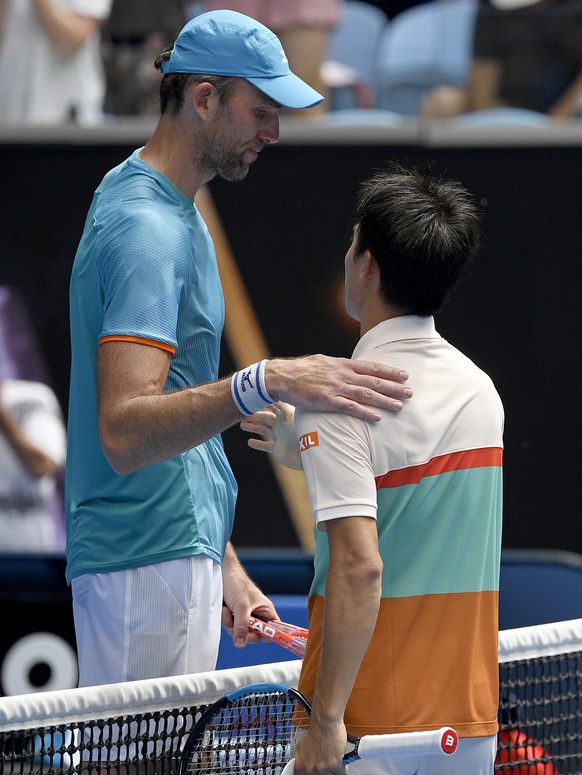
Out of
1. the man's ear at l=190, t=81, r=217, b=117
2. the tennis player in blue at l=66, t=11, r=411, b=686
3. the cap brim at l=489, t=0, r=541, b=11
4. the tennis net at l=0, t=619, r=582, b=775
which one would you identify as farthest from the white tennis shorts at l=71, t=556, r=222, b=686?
the cap brim at l=489, t=0, r=541, b=11

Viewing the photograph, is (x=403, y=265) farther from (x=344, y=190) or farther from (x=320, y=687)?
(x=344, y=190)

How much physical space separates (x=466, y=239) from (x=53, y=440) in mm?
3993

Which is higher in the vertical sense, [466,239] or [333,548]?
[466,239]

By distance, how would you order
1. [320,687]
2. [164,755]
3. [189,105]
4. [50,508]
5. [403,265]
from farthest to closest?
[50,508] < [189,105] < [164,755] < [403,265] < [320,687]

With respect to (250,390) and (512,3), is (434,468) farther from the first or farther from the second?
(512,3)

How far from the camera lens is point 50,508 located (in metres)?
5.72

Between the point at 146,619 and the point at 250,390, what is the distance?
579mm

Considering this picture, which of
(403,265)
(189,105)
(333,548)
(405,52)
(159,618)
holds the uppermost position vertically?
(405,52)

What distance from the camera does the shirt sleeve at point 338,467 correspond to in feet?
6.40

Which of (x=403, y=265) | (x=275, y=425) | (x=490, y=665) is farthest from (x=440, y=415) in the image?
(x=275, y=425)

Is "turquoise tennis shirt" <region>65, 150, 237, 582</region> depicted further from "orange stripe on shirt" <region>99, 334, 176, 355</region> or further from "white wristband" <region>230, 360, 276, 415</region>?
"white wristband" <region>230, 360, 276, 415</region>

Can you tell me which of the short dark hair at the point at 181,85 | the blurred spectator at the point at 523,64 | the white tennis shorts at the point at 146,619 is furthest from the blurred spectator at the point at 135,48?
the white tennis shorts at the point at 146,619

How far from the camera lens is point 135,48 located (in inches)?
224

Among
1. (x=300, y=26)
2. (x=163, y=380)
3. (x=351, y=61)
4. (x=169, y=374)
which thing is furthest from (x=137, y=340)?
(x=351, y=61)
